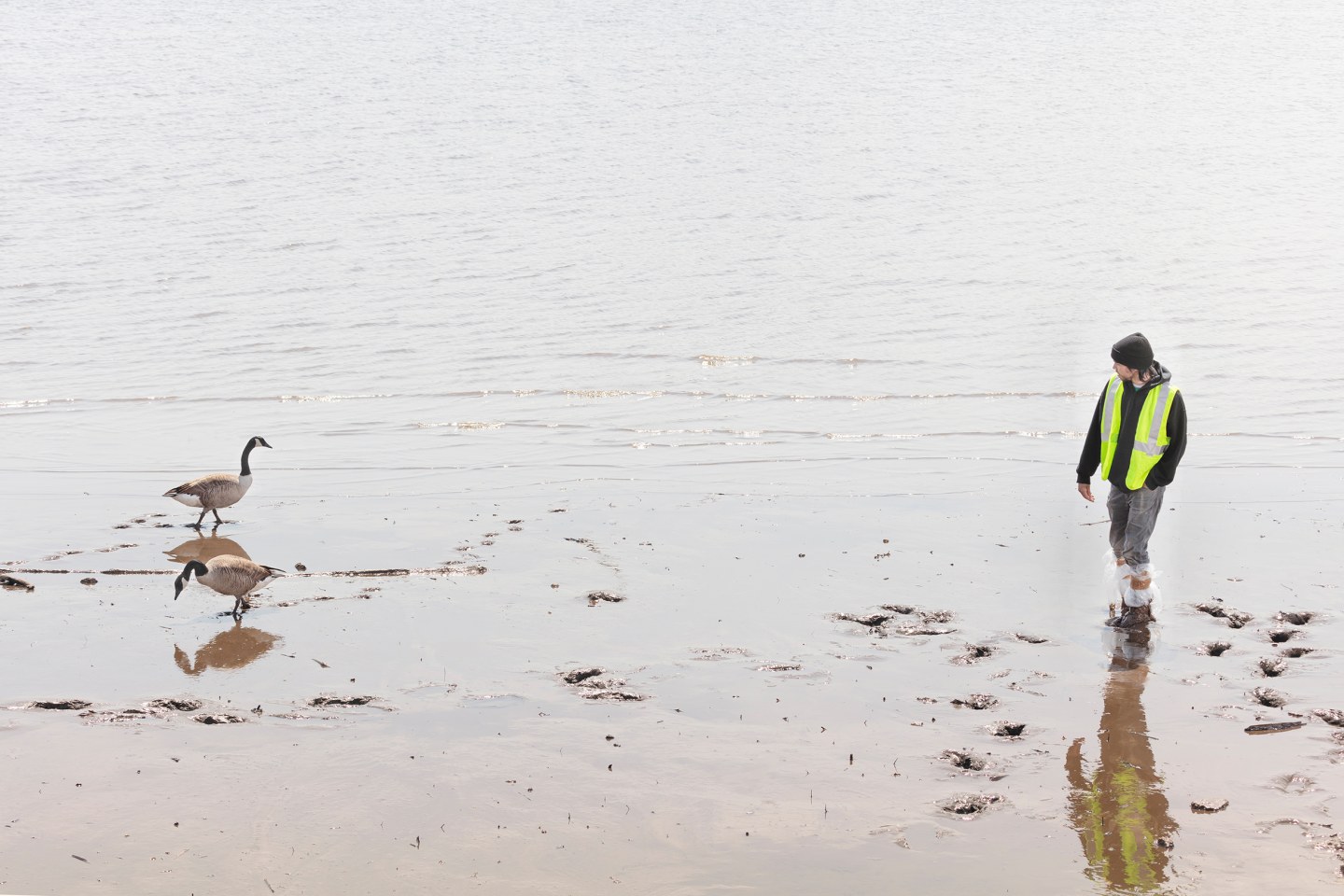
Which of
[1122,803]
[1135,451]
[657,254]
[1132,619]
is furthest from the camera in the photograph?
[657,254]

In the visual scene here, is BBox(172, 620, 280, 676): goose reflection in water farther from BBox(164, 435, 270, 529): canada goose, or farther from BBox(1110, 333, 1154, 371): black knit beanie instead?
BBox(1110, 333, 1154, 371): black knit beanie

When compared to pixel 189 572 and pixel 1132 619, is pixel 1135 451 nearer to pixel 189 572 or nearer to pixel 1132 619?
pixel 1132 619

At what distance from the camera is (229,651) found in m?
8.53

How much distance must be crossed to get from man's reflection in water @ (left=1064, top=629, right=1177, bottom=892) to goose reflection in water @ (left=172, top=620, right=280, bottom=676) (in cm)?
533

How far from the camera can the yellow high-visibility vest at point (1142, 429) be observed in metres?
8.46

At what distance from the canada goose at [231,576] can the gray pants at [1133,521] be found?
20.6 ft

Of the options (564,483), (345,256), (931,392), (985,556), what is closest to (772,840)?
(985,556)

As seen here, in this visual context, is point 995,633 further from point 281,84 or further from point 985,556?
point 281,84

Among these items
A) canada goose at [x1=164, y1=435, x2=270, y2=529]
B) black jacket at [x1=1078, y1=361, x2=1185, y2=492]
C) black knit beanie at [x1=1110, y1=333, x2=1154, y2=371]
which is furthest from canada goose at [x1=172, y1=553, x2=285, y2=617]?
black knit beanie at [x1=1110, y1=333, x2=1154, y2=371]

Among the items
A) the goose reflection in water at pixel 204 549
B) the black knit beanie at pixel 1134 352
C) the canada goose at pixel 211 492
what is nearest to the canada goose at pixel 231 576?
the goose reflection in water at pixel 204 549

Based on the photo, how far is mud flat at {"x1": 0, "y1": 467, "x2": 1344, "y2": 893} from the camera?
5.92 meters

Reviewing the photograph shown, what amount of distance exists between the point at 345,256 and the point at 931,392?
14714mm

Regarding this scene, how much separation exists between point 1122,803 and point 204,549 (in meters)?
8.03

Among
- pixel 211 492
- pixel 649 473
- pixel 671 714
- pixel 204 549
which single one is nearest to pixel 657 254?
pixel 649 473
